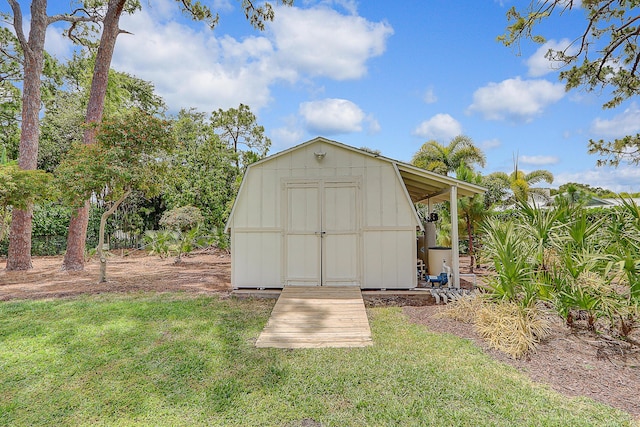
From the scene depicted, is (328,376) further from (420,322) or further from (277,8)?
(277,8)

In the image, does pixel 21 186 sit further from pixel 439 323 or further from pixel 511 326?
pixel 511 326

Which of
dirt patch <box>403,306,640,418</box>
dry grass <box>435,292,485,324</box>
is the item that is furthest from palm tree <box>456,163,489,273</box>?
dirt patch <box>403,306,640,418</box>

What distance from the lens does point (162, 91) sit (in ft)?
70.3

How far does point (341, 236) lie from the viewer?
6684 millimetres

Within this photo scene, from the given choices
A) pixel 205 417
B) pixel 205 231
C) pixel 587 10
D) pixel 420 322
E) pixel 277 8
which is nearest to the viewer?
pixel 205 417

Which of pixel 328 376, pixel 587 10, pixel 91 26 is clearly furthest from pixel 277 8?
pixel 328 376

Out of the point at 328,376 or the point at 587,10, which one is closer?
the point at 328,376

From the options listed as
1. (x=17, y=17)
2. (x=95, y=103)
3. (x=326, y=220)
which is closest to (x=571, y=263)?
(x=326, y=220)

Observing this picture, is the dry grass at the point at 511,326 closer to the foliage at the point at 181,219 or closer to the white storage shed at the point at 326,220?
the white storage shed at the point at 326,220

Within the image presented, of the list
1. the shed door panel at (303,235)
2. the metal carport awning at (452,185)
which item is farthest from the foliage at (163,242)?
the metal carport awning at (452,185)

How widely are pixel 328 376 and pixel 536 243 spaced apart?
3.48 meters

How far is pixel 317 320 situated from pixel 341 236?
2.09m

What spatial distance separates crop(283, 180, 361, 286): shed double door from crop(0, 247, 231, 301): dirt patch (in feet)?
6.15

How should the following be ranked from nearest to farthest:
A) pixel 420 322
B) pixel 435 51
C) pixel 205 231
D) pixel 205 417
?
pixel 205 417 → pixel 420 322 → pixel 435 51 → pixel 205 231
